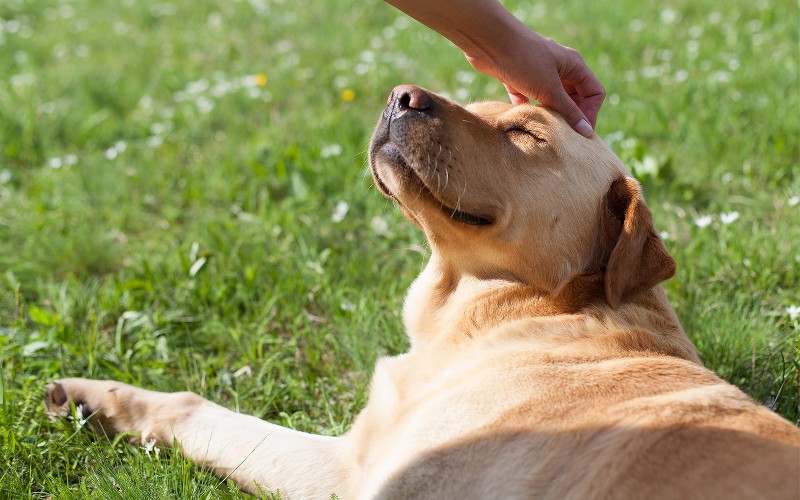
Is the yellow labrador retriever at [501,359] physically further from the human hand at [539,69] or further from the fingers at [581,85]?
the fingers at [581,85]

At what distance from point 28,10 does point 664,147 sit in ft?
25.3

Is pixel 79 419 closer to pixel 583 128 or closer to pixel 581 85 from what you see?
pixel 583 128

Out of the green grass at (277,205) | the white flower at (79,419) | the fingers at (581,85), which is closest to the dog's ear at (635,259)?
the fingers at (581,85)

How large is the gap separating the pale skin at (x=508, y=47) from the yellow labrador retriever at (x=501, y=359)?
3.6 inches

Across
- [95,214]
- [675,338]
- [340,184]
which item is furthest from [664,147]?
[95,214]

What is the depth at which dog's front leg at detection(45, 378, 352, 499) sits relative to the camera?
2.98 m

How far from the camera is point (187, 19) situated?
347 inches

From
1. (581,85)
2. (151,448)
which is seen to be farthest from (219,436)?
(581,85)

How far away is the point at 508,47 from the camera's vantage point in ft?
10.4

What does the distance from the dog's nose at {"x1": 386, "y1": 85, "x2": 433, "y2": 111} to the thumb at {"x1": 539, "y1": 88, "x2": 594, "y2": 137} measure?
519mm

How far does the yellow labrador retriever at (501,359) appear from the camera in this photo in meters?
2.41

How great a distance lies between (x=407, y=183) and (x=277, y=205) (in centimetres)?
214

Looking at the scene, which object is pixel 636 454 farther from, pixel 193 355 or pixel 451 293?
pixel 193 355

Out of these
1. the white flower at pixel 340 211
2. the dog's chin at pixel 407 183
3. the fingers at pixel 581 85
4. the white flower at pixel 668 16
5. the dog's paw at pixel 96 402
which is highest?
the fingers at pixel 581 85
